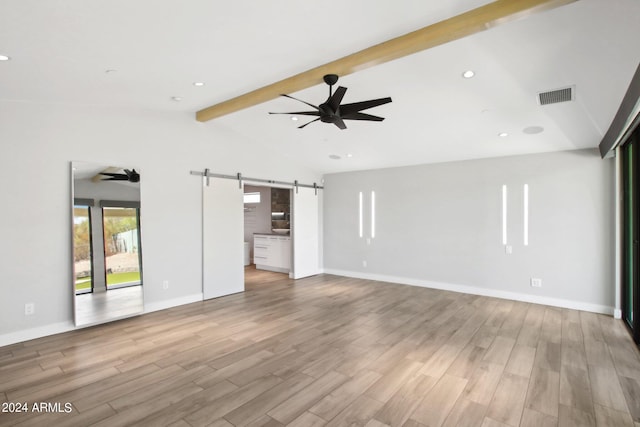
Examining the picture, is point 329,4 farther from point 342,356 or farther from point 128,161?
point 128,161

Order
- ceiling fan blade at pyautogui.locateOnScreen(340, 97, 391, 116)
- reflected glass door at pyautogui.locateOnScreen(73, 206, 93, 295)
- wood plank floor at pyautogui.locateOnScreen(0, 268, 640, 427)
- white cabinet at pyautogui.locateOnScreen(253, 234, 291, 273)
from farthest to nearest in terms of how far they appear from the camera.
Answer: white cabinet at pyautogui.locateOnScreen(253, 234, 291, 273), reflected glass door at pyautogui.locateOnScreen(73, 206, 93, 295), ceiling fan blade at pyautogui.locateOnScreen(340, 97, 391, 116), wood plank floor at pyautogui.locateOnScreen(0, 268, 640, 427)

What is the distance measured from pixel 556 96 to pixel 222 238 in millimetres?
5126

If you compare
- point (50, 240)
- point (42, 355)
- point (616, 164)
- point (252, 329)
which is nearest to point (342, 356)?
point (252, 329)

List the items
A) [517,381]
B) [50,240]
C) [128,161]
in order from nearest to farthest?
[517,381] → [50,240] → [128,161]

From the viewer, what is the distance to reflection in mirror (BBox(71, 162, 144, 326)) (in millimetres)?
4199

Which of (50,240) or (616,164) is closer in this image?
(50,240)

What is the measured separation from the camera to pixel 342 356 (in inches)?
133

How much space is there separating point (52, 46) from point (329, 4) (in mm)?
2236

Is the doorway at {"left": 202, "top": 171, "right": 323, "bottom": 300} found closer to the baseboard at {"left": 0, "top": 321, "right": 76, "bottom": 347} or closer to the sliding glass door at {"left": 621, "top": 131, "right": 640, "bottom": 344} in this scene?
the baseboard at {"left": 0, "top": 321, "right": 76, "bottom": 347}

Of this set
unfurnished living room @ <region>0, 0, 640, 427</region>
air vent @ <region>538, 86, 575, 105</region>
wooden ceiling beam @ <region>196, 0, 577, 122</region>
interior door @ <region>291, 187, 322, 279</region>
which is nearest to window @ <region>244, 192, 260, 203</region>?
interior door @ <region>291, 187, 322, 279</region>

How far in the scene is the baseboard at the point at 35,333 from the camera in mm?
3662

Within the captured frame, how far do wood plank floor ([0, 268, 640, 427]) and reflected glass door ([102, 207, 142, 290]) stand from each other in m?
0.59

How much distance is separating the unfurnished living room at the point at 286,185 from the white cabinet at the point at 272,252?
1.62m

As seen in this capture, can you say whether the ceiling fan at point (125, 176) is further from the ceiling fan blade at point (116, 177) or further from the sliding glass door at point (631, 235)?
the sliding glass door at point (631, 235)
